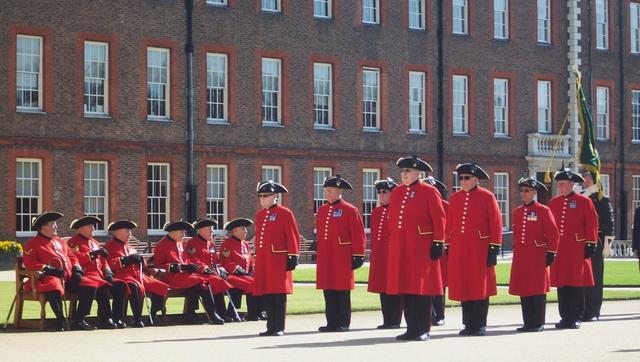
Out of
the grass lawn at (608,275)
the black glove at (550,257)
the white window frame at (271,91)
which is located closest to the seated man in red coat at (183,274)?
the black glove at (550,257)

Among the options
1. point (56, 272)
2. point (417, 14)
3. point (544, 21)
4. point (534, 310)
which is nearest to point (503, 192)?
point (544, 21)

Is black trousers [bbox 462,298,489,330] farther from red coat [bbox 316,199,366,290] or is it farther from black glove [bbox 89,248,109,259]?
black glove [bbox 89,248,109,259]

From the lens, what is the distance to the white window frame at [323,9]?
48906 mm

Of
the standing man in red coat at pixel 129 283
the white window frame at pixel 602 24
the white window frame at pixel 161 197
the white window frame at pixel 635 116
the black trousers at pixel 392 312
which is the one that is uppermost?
the white window frame at pixel 602 24

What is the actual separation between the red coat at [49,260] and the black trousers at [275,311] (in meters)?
2.49

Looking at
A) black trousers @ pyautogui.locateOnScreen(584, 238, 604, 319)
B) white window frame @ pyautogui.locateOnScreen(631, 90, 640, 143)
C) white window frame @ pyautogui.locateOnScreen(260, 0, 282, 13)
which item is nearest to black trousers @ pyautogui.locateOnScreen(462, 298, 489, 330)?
black trousers @ pyautogui.locateOnScreen(584, 238, 604, 319)

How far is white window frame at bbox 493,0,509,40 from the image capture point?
179 feet

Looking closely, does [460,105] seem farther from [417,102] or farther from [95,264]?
[95,264]

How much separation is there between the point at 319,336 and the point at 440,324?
286cm

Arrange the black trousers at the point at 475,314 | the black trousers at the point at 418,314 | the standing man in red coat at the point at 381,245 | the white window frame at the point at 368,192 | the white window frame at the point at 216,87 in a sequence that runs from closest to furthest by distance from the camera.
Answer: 1. the black trousers at the point at 418,314
2. the black trousers at the point at 475,314
3. the standing man in red coat at the point at 381,245
4. the white window frame at the point at 216,87
5. the white window frame at the point at 368,192

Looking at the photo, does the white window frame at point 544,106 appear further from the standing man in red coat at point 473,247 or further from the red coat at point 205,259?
the standing man in red coat at point 473,247

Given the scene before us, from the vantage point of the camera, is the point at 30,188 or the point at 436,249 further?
the point at 30,188

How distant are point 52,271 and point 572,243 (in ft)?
24.1

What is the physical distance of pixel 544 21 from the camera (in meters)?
56.5
